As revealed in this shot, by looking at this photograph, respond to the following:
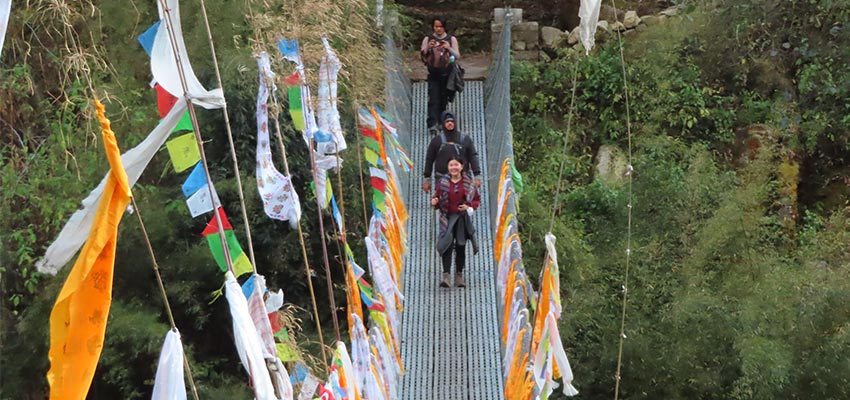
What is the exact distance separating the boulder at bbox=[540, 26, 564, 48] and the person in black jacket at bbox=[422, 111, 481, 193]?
397cm

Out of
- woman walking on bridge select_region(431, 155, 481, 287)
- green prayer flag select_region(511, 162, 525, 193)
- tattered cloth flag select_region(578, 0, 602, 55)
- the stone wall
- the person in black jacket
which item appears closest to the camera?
tattered cloth flag select_region(578, 0, 602, 55)

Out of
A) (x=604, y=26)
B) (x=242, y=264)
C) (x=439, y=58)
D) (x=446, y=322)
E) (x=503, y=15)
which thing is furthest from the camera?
(x=604, y=26)

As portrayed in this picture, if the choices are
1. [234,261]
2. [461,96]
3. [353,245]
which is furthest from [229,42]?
[234,261]

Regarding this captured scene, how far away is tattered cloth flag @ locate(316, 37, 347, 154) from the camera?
16.7 feet

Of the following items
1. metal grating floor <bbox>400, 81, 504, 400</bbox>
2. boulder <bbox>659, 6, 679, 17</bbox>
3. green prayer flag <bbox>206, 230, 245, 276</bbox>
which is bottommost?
metal grating floor <bbox>400, 81, 504, 400</bbox>

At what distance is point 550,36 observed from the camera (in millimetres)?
10086

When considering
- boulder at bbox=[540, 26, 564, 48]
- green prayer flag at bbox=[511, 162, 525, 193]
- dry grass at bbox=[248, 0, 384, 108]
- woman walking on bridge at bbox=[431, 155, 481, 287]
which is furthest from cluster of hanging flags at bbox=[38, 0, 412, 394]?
boulder at bbox=[540, 26, 564, 48]

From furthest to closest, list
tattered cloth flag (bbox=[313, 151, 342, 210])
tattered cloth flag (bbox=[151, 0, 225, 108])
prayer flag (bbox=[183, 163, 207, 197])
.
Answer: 1. tattered cloth flag (bbox=[313, 151, 342, 210])
2. prayer flag (bbox=[183, 163, 207, 197])
3. tattered cloth flag (bbox=[151, 0, 225, 108])

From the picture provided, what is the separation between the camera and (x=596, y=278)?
7871mm

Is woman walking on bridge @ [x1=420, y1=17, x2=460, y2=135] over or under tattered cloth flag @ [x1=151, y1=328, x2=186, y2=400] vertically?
over

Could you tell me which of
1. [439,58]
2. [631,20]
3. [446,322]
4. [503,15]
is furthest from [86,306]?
[631,20]

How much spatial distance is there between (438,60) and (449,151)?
1420 mm

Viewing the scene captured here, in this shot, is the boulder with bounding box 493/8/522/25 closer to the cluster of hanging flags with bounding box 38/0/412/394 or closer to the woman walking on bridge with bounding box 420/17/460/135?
the woman walking on bridge with bounding box 420/17/460/135

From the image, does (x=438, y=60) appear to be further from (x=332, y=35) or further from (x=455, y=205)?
(x=455, y=205)
